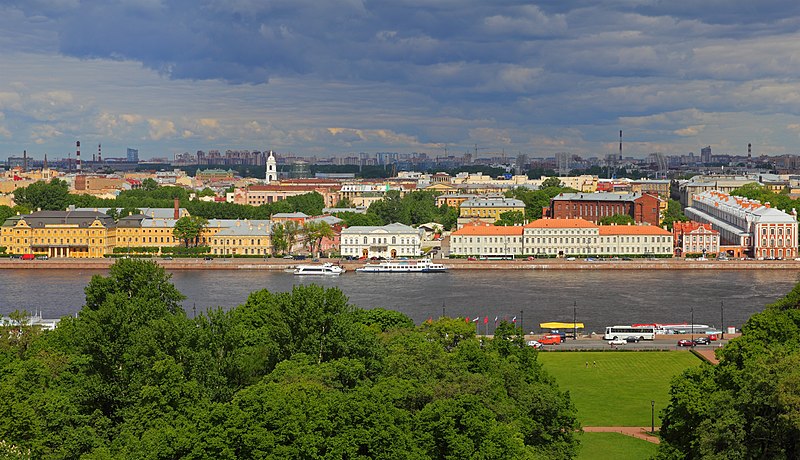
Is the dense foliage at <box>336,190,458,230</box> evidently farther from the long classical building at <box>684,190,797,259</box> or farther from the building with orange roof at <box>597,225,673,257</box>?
the long classical building at <box>684,190,797,259</box>

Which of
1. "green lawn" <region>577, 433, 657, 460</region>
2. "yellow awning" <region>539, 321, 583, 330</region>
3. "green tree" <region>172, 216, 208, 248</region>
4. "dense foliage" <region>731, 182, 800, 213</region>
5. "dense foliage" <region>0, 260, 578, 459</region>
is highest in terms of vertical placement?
"dense foliage" <region>731, 182, 800, 213</region>

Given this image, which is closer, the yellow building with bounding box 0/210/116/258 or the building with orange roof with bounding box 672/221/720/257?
the building with orange roof with bounding box 672/221/720/257

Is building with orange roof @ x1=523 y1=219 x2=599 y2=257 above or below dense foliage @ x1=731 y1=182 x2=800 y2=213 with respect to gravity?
below

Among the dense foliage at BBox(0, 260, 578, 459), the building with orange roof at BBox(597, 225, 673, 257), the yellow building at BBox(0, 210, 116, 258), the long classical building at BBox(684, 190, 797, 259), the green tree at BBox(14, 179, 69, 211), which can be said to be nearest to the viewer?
the dense foliage at BBox(0, 260, 578, 459)

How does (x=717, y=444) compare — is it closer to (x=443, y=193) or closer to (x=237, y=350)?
(x=237, y=350)

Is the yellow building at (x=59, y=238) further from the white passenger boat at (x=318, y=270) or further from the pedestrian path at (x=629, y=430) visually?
the pedestrian path at (x=629, y=430)

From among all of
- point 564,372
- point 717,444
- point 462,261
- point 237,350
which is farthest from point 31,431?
point 462,261

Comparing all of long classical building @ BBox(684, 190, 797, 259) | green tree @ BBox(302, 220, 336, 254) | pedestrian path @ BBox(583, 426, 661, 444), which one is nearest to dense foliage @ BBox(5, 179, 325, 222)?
green tree @ BBox(302, 220, 336, 254)
